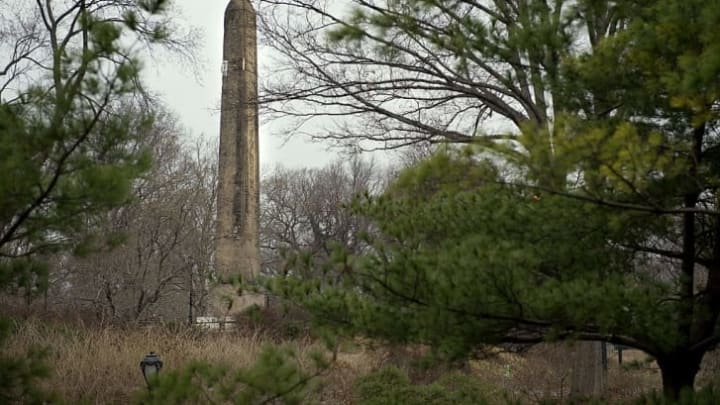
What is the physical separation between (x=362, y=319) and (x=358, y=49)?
666 cm

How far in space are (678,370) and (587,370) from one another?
5.98 metres

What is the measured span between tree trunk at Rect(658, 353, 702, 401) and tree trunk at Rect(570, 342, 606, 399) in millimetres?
5710

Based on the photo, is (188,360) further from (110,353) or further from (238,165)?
(238,165)

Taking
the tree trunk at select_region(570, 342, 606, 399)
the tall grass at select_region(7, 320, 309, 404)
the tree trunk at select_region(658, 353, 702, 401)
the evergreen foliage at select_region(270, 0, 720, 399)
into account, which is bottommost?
the tree trunk at select_region(570, 342, 606, 399)

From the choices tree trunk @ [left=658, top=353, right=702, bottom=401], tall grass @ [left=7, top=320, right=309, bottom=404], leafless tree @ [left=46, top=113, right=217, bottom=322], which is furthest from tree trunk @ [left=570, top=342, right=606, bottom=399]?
leafless tree @ [left=46, top=113, right=217, bottom=322]

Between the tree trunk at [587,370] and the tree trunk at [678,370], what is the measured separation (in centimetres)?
571

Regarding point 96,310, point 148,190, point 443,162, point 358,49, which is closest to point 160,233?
point 148,190

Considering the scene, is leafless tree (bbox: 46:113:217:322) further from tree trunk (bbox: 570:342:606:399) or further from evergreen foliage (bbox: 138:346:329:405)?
evergreen foliage (bbox: 138:346:329:405)

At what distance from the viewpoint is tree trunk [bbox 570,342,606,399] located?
1083 centimetres

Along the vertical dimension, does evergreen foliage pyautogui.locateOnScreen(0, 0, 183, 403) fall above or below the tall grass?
above

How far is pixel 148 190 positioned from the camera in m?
20.4

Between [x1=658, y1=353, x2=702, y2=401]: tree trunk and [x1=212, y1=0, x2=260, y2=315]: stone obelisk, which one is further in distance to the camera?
[x1=212, y1=0, x2=260, y2=315]: stone obelisk

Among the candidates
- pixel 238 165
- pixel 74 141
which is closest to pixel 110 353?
pixel 74 141

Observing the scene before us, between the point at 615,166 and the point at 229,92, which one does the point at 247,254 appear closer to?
the point at 229,92
